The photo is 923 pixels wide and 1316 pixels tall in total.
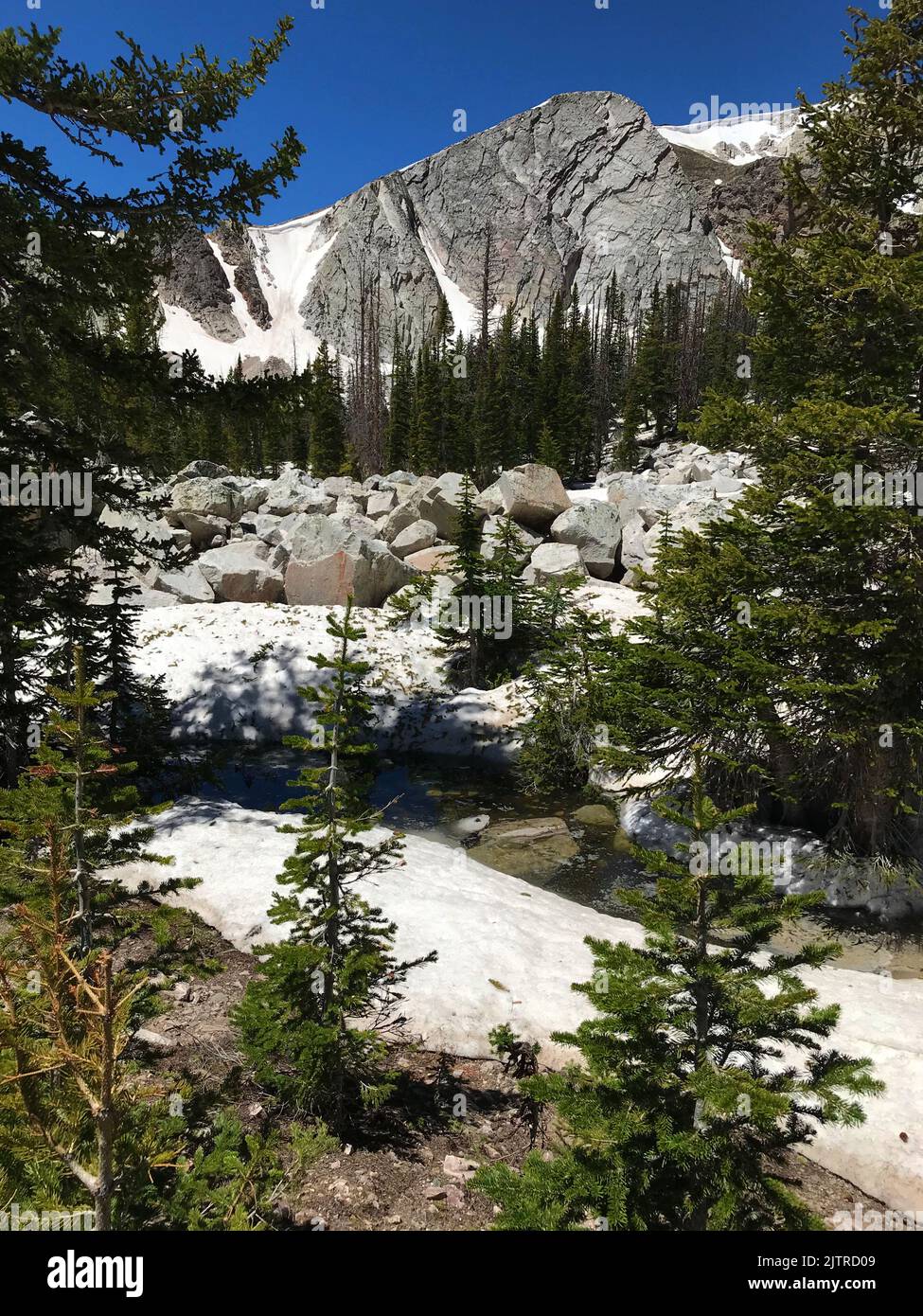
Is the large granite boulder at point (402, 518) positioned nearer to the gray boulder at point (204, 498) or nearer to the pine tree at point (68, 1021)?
the gray boulder at point (204, 498)

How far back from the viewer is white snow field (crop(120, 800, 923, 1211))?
4949mm

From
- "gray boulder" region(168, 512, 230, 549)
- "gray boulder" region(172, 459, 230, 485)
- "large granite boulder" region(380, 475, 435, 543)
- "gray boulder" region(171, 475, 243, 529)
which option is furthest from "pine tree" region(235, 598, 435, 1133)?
"gray boulder" region(172, 459, 230, 485)

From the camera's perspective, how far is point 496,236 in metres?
117

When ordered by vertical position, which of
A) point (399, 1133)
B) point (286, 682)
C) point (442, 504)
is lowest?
point (399, 1133)

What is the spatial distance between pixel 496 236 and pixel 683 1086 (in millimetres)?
138043

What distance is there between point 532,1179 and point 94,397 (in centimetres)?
1019

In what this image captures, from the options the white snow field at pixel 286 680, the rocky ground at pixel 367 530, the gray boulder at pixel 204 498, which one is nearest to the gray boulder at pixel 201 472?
the rocky ground at pixel 367 530

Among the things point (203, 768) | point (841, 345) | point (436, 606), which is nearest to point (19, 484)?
point (203, 768)

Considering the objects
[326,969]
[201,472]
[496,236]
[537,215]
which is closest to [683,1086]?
[326,969]

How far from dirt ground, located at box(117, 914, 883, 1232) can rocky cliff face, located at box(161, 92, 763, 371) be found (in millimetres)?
116328

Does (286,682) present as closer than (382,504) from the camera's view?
Yes

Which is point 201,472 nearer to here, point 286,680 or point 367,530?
point 367,530

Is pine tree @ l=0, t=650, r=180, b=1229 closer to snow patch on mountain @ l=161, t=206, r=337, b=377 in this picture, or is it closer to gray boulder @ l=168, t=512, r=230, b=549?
gray boulder @ l=168, t=512, r=230, b=549
